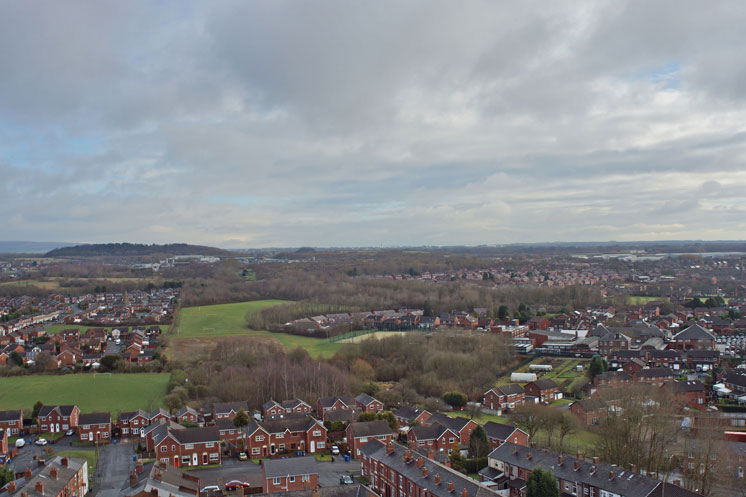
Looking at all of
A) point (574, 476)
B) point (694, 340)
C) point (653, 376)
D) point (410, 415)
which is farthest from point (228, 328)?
point (574, 476)

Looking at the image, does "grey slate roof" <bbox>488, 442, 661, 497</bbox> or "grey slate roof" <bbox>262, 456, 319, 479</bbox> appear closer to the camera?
"grey slate roof" <bbox>488, 442, 661, 497</bbox>

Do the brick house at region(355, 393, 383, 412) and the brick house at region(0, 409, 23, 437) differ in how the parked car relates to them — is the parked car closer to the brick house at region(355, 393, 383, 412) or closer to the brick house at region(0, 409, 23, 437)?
the brick house at region(355, 393, 383, 412)

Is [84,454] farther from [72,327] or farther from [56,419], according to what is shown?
[72,327]

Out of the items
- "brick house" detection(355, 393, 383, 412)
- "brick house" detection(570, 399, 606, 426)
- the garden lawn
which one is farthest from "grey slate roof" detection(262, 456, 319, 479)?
"brick house" detection(570, 399, 606, 426)

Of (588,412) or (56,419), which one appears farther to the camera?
(56,419)

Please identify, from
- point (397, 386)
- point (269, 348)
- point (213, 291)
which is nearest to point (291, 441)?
point (397, 386)

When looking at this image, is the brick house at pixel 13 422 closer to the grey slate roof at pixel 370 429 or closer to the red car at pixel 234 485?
the red car at pixel 234 485
